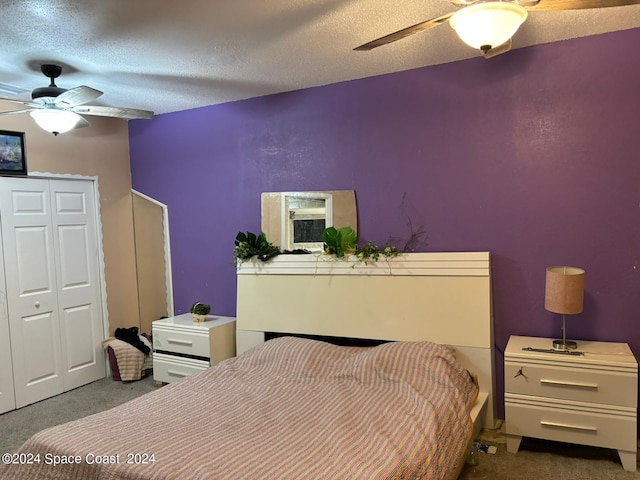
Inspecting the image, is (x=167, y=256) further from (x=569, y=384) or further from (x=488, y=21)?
(x=488, y=21)

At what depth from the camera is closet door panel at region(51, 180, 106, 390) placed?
155 inches

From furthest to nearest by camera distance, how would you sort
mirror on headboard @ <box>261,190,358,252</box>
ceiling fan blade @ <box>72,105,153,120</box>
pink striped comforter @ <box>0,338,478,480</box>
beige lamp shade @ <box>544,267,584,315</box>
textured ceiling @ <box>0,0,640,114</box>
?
mirror on headboard @ <box>261,190,358,252</box>
ceiling fan blade @ <box>72,105,153,120</box>
beige lamp shade @ <box>544,267,584,315</box>
textured ceiling @ <box>0,0,640,114</box>
pink striped comforter @ <box>0,338,478,480</box>

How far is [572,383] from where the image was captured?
8.32 feet

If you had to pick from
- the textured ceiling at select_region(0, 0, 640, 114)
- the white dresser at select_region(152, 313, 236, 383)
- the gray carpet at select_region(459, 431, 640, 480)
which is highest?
the textured ceiling at select_region(0, 0, 640, 114)

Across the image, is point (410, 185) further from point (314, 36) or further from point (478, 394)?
point (478, 394)

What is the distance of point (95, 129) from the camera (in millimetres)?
4207

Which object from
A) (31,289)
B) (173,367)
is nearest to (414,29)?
(173,367)

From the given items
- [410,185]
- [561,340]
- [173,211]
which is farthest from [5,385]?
[561,340]

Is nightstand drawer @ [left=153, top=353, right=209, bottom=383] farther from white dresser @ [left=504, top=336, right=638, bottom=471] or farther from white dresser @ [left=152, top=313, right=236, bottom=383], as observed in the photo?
white dresser @ [left=504, top=336, right=638, bottom=471]

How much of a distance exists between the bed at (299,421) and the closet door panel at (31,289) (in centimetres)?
173

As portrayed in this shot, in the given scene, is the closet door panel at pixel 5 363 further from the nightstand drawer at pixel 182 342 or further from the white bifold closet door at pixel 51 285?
the nightstand drawer at pixel 182 342

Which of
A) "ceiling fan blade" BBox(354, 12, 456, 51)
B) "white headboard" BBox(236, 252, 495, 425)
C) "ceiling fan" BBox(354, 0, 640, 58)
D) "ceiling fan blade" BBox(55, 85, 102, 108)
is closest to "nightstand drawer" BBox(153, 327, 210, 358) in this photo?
"white headboard" BBox(236, 252, 495, 425)

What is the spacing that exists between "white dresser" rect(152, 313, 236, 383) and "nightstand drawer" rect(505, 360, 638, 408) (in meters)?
2.15

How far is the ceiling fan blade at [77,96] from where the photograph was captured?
8.25 feet
